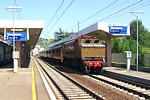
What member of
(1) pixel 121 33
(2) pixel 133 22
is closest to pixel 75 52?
(1) pixel 121 33

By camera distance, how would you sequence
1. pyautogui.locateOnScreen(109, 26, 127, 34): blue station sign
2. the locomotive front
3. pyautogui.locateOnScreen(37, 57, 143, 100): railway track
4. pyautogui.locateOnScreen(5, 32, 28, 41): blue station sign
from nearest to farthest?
pyautogui.locateOnScreen(37, 57, 143, 100): railway track
the locomotive front
pyautogui.locateOnScreen(5, 32, 28, 41): blue station sign
pyautogui.locateOnScreen(109, 26, 127, 34): blue station sign

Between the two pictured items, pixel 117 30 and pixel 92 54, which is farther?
pixel 117 30

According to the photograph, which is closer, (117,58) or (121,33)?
(121,33)

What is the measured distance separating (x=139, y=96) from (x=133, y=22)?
147 metres

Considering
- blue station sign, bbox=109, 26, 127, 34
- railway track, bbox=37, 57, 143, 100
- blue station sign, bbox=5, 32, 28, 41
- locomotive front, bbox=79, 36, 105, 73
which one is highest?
blue station sign, bbox=109, 26, 127, 34

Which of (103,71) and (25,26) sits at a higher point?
(25,26)

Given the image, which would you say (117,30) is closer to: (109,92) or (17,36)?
(17,36)

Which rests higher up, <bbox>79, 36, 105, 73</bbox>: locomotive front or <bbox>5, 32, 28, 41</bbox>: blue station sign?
<bbox>5, 32, 28, 41</bbox>: blue station sign

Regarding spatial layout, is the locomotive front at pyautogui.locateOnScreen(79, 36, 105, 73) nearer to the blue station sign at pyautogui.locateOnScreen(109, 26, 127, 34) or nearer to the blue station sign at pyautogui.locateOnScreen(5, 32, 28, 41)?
the blue station sign at pyautogui.locateOnScreen(109, 26, 127, 34)

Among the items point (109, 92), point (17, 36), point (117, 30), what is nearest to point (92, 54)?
point (117, 30)

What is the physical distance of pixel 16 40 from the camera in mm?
36844

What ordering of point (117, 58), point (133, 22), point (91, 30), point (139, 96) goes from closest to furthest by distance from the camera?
1. point (139, 96)
2. point (91, 30)
3. point (117, 58)
4. point (133, 22)

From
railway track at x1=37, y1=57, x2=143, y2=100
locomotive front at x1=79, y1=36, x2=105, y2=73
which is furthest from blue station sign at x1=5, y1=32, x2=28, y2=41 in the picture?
railway track at x1=37, y1=57, x2=143, y2=100

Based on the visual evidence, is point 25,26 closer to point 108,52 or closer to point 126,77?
point 108,52
